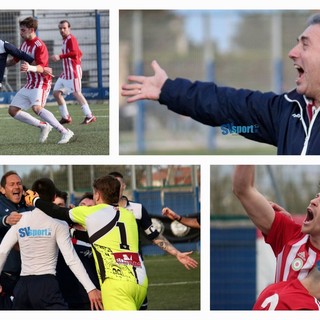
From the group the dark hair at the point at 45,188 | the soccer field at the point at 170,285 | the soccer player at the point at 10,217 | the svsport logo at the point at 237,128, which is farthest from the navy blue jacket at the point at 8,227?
the svsport logo at the point at 237,128

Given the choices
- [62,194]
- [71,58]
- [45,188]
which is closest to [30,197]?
[45,188]

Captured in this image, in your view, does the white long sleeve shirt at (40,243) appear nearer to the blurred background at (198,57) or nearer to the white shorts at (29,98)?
the white shorts at (29,98)

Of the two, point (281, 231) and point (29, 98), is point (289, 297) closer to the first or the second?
point (281, 231)

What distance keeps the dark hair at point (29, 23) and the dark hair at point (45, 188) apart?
0.80m

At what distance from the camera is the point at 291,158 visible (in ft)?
14.5

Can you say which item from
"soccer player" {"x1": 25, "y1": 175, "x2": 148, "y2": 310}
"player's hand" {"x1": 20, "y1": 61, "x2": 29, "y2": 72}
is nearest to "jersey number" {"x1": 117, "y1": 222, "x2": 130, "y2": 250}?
"soccer player" {"x1": 25, "y1": 175, "x2": 148, "y2": 310}

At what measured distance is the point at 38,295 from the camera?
5203mm

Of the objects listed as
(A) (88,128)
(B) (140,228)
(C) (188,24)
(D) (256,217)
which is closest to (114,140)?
(A) (88,128)

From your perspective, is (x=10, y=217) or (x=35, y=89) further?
(x=35, y=89)

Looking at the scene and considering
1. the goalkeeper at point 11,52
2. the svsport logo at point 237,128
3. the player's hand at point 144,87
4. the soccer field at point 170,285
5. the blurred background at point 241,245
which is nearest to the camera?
the player's hand at point 144,87

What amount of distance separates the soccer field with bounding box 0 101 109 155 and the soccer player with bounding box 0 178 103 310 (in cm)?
19

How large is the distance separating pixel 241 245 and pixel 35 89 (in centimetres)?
355

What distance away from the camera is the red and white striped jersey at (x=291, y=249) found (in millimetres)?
4730

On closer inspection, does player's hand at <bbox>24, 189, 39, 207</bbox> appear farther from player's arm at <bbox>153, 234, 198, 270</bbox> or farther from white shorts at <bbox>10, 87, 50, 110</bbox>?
player's arm at <bbox>153, 234, 198, 270</bbox>
